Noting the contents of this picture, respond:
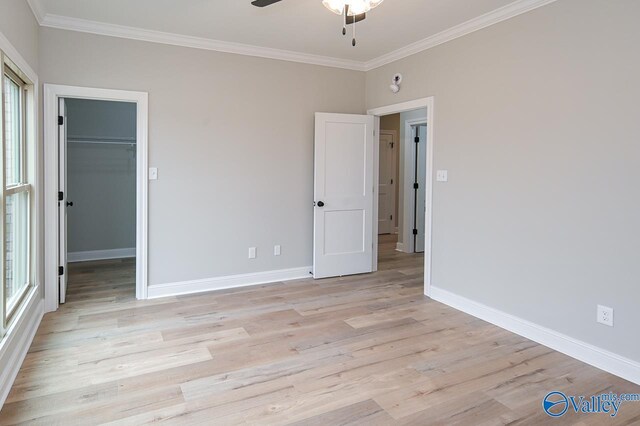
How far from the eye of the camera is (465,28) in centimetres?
365

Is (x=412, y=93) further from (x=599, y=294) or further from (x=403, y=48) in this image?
(x=599, y=294)

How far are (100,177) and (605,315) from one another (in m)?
6.12

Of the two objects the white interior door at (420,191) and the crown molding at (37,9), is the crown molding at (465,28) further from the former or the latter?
the crown molding at (37,9)

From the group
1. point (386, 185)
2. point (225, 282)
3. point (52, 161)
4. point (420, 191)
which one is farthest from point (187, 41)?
point (386, 185)

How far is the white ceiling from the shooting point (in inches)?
128

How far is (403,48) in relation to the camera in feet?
14.3

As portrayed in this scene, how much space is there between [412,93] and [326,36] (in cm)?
110

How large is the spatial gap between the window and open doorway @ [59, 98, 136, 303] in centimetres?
220

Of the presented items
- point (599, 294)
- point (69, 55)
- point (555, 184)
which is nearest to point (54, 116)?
point (69, 55)

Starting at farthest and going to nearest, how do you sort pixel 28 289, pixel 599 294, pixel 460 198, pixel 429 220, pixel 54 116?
1. pixel 429 220
2. pixel 460 198
3. pixel 54 116
4. pixel 28 289
5. pixel 599 294

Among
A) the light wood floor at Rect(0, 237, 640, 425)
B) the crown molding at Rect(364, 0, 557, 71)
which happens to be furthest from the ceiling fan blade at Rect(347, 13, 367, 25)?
the light wood floor at Rect(0, 237, 640, 425)

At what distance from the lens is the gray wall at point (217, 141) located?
3.87 metres

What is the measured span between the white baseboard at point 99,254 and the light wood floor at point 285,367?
1954mm

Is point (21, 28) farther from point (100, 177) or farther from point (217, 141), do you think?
point (100, 177)
